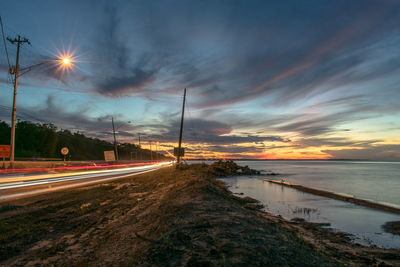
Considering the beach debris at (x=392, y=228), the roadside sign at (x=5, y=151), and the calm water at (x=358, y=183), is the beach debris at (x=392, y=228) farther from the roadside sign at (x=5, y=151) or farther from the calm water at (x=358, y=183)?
the roadside sign at (x=5, y=151)

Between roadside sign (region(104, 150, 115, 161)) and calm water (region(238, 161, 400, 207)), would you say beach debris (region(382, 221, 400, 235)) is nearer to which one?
calm water (region(238, 161, 400, 207))

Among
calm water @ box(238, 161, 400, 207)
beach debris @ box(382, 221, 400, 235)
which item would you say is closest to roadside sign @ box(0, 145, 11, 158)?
beach debris @ box(382, 221, 400, 235)

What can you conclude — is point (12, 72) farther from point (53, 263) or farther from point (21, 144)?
point (21, 144)

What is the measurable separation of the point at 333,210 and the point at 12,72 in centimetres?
3275

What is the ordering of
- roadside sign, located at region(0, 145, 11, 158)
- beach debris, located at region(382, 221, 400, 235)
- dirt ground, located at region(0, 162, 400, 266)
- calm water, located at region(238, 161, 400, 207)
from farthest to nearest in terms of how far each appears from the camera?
calm water, located at region(238, 161, 400, 207)
roadside sign, located at region(0, 145, 11, 158)
beach debris, located at region(382, 221, 400, 235)
dirt ground, located at region(0, 162, 400, 266)

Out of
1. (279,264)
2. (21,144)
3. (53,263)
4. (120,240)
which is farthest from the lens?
(21,144)

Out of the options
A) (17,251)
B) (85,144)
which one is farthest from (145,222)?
(85,144)

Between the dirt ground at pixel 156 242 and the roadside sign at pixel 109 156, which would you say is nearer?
the dirt ground at pixel 156 242

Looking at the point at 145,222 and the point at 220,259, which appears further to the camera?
the point at 145,222

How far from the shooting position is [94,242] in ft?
17.0

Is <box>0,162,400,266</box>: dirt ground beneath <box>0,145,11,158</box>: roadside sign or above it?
beneath

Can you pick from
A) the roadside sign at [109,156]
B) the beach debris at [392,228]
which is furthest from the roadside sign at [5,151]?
the beach debris at [392,228]

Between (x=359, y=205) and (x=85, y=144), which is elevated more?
(x=85, y=144)

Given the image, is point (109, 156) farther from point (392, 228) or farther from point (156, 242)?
point (392, 228)
